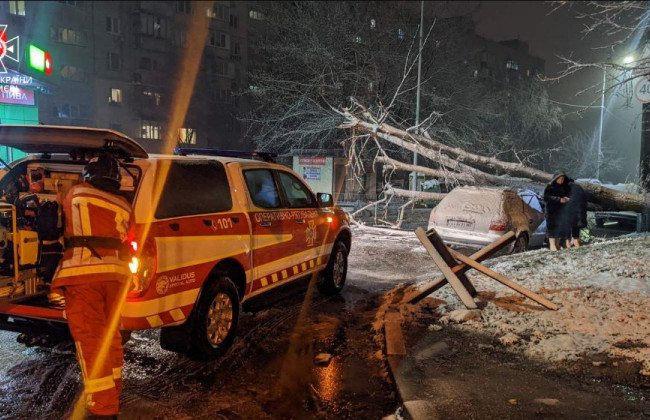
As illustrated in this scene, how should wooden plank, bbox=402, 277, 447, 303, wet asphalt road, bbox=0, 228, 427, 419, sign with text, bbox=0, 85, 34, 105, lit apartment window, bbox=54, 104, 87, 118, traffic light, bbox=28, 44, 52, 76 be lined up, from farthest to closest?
lit apartment window, bbox=54, 104, 87, 118, sign with text, bbox=0, 85, 34, 105, traffic light, bbox=28, 44, 52, 76, wooden plank, bbox=402, 277, 447, 303, wet asphalt road, bbox=0, 228, 427, 419

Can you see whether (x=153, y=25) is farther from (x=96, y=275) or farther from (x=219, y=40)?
(x=96, y=275)

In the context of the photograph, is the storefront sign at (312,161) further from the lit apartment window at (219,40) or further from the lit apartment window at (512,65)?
the lit apartment window at (512,65)

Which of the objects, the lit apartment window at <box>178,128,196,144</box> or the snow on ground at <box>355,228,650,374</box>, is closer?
the snow on ground at <box>355,228,650,374</box>

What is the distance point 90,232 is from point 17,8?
3657 cm

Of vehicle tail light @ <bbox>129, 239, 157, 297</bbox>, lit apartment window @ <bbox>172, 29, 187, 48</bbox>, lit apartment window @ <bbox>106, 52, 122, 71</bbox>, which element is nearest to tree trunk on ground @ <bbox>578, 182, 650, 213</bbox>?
vehicle tail light @ <bbox>129, 239, 157, 297</bbox>

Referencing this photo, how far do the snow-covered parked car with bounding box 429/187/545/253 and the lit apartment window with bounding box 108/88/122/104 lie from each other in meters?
32.0

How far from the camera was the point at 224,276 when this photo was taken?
475 cm

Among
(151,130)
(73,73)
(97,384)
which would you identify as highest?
(73,73)

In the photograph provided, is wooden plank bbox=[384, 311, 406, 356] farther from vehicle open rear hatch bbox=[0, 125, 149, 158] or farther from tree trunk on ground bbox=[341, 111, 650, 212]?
tree trunk on ground bbox=[341, 111, 650, 212]

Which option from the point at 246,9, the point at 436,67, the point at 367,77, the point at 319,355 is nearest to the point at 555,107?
the point at 436,67

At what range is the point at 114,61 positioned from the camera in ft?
122

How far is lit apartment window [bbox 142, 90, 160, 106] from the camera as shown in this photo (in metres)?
37.8

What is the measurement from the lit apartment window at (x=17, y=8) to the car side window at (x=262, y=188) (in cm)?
3438

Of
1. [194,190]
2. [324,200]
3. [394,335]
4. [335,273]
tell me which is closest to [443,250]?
[394,335]
